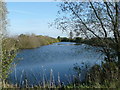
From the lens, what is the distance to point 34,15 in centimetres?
367

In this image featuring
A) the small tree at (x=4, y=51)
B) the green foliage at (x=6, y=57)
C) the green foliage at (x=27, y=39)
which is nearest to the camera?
the small tree at (x=4, y=51)

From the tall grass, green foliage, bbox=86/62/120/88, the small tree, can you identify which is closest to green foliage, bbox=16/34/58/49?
the small tree

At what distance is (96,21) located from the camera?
454cm

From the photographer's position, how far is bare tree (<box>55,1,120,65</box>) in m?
4.51

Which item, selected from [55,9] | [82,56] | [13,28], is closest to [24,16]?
[13,28]

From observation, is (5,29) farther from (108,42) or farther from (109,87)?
(108,42)

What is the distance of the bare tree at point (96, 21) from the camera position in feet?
14.8

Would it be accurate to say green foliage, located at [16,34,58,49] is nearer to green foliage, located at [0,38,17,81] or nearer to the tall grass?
green foliage, located at [0,38,17,81]

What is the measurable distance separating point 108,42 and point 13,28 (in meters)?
2.59

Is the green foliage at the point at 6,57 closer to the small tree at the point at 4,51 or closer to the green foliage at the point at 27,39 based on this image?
the small tree at the point at 4,51

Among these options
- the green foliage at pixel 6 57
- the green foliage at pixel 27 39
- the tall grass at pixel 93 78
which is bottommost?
the tall grass at pixel 93 78

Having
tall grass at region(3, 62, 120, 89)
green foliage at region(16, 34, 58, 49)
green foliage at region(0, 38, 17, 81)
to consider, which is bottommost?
tall grass at region(3, 62, 120, 89)

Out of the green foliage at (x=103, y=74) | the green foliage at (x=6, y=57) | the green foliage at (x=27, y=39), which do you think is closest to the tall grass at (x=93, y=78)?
the green foliage at (x=103, y=74)

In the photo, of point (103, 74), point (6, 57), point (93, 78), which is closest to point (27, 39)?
point (6, 57)
